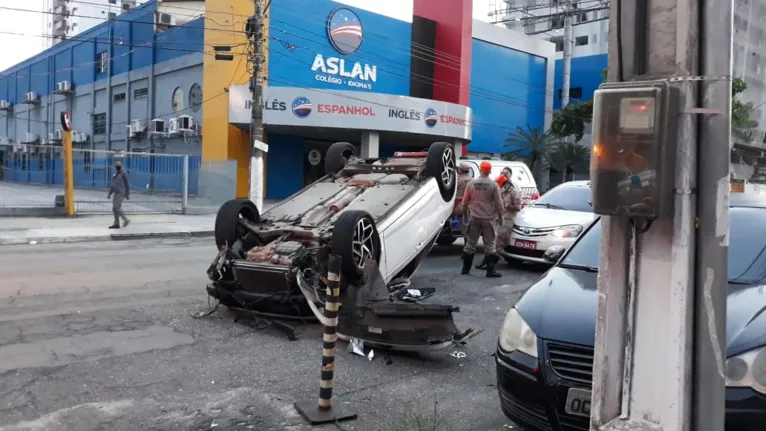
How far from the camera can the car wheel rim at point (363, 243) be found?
6273 millimetres

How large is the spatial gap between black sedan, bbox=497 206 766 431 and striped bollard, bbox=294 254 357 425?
1.10m

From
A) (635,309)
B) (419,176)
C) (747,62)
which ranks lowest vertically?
(635,309)

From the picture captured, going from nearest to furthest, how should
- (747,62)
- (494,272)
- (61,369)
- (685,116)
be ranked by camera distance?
1. (685,116)
2. (61,369)
3. (494,272)
4. (747,62)

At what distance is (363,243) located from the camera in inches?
256

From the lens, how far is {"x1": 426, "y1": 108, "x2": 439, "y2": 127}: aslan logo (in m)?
29.4

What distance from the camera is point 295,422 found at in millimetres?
4219

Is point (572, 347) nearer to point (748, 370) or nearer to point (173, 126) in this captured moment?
point (748, 370)

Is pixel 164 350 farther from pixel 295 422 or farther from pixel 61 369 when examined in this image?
pixel 295 422

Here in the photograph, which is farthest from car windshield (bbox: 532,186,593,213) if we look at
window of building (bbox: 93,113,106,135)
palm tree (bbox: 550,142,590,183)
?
window of building (bbox: 93,113,106,135)

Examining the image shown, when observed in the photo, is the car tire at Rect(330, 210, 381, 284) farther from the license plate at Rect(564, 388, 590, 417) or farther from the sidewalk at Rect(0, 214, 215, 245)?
the sidewalk at Rect(0, 214, 215, 245)

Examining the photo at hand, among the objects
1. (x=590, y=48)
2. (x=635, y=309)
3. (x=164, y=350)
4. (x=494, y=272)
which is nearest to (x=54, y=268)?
(x=164, y=350)

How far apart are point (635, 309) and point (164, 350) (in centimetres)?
445

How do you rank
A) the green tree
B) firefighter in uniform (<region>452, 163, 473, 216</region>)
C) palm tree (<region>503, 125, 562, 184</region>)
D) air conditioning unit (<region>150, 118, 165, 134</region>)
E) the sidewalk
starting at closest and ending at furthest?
1. firefighter in uniform (<region>452, 163, 473, 216</region>)
2. the sidewalk
3. the green tree
4. air conditioning unit (<region>150, 118, 165, 134</region>)
5. palm tree (<region>503, 125, 562, 184</region>)

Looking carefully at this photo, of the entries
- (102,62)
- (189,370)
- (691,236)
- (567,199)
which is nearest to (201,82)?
(102,62)
